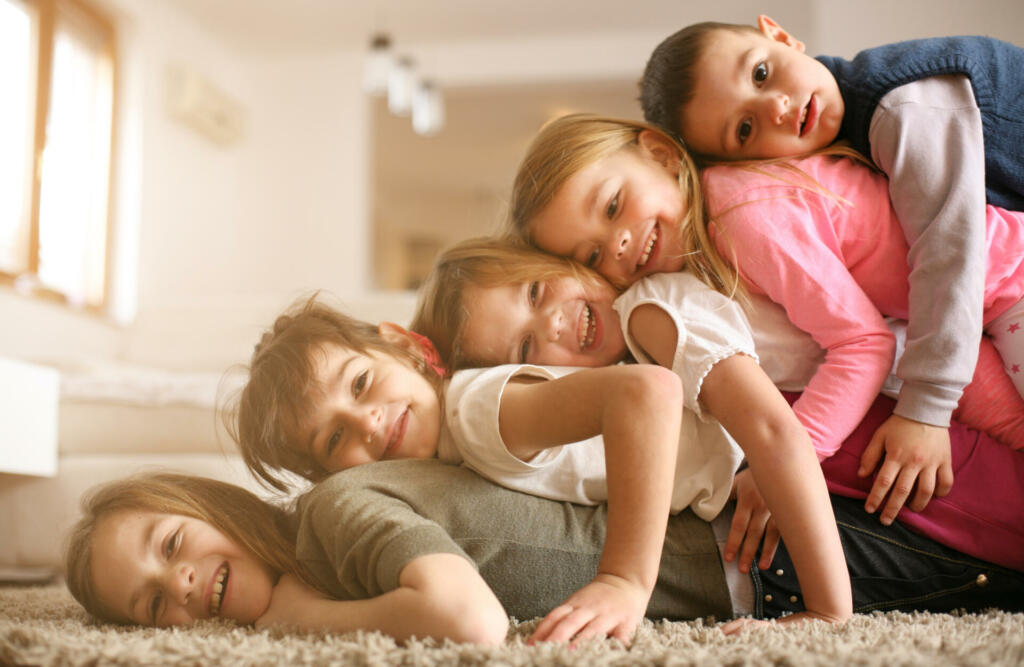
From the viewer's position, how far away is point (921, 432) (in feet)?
2.78

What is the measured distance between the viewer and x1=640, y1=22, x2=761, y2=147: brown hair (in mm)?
1008

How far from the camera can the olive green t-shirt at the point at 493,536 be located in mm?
747

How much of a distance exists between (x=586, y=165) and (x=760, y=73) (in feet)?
0.77

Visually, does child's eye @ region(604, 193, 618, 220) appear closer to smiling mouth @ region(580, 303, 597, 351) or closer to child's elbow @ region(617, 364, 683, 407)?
smiling mouth @ region(580, 303, 597, 351)

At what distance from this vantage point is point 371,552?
2.33 feet

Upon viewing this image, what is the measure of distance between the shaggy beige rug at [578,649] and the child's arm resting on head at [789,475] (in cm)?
4

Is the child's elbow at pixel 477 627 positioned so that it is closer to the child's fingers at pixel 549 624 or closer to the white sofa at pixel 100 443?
the child's fingers at pixel 549 624

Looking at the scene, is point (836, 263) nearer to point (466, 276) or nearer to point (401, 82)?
point (466, 276)

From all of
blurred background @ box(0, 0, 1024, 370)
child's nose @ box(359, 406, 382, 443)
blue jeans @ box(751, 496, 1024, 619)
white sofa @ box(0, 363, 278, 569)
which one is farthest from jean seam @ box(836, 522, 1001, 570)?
blurred background @ box(0, 0, 1024, 370)

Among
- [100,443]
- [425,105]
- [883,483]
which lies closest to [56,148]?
[425,105]

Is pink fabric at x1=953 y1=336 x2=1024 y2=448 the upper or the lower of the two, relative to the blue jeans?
upper

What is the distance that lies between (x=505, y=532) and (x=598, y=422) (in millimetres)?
153

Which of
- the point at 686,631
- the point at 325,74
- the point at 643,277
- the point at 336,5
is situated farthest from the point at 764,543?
the point at 325,74

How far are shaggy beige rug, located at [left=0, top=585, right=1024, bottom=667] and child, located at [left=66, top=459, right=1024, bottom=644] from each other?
0.22 feet
